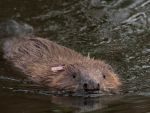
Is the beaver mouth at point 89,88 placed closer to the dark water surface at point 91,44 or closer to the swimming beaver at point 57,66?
the swimming beaver at point 57,66

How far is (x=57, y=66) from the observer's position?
5629mm

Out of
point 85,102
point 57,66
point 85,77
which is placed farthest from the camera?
point 57,66

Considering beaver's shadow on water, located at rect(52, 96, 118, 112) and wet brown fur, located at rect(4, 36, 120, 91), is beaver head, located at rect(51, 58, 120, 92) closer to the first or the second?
wet brown fur, located at rect(4, 36, 120, 91)

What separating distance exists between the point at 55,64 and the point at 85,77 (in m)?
0.98

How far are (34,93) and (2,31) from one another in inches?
113

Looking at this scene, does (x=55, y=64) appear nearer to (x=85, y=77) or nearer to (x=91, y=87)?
(x=85, y=77)

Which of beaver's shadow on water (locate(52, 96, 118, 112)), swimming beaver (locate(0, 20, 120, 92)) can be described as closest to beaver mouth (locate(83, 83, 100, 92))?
swimming beaver (locate(0, 20, 120, 92))

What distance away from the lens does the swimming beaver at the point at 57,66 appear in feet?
16.5

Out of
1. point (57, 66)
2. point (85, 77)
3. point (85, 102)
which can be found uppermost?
point (57, 66)

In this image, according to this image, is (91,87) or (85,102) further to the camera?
(91,87)

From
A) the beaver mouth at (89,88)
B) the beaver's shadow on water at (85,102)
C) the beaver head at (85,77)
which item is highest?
the beaver head at (85,77)

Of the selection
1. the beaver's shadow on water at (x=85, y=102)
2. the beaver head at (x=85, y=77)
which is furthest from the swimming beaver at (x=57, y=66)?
the beaver's shadow on water at (x=85, y=102)

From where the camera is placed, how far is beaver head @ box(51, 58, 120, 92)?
4.77 m

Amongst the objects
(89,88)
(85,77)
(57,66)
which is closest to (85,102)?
(89,88)
